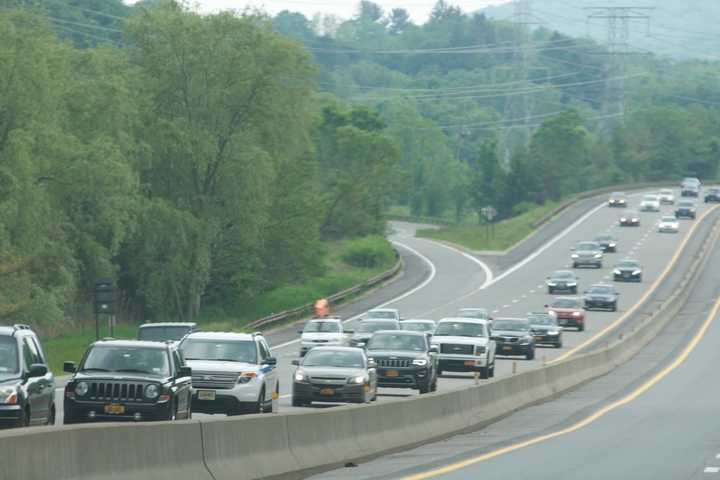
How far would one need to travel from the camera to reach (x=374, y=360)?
34781 millimetres

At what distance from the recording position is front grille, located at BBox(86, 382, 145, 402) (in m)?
21.4

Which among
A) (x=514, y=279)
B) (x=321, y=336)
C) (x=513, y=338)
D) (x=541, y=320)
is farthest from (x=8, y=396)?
(x=514, y=279)

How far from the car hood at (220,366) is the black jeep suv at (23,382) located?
5.83m

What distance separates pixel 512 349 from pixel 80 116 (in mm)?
26229

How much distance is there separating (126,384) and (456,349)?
20469 millimetres


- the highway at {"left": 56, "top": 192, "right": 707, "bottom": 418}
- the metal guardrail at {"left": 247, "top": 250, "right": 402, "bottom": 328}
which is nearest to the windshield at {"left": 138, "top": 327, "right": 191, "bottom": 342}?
the highway at {"left": 56, "top": 192, "right": 707, "bottom": 418}

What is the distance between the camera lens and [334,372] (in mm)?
29734

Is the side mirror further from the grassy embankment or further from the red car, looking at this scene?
Result: the red car

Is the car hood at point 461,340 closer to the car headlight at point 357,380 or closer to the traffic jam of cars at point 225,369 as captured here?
the traffic jam of cars at point 225,369

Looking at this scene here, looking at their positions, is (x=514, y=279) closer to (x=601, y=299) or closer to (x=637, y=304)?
(x=637, y=304)

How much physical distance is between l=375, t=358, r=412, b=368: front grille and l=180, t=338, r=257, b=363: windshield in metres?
8.05

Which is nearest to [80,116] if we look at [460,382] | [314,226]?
[314,226]

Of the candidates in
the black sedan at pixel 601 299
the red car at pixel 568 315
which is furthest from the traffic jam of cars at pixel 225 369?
the black sedan at pixel 601 299

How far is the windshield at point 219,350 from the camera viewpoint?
26.7 m
